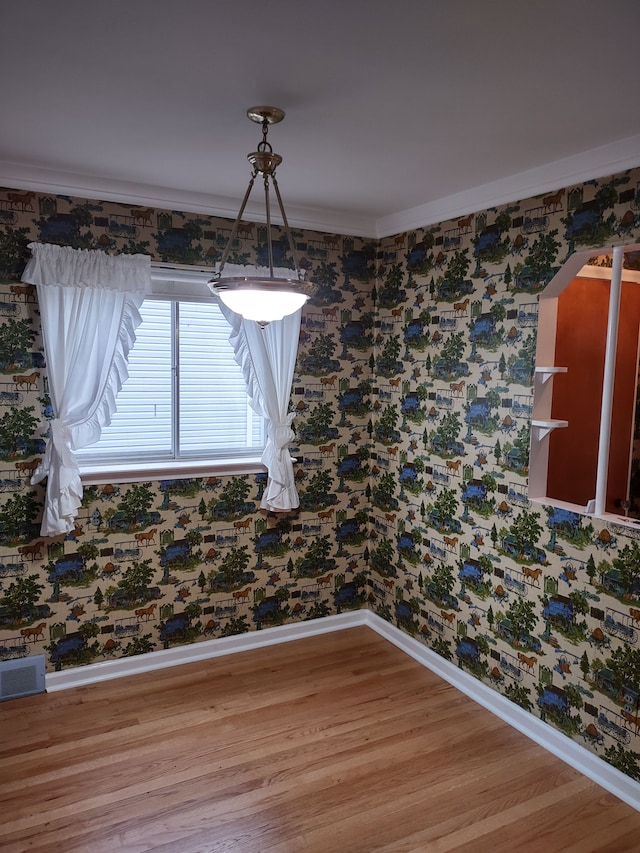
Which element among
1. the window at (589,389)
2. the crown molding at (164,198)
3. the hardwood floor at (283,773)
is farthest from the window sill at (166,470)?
the window at (589,389)

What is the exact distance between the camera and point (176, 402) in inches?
148

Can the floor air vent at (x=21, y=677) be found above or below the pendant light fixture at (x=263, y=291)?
below

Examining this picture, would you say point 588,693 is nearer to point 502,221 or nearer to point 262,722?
point 262,722

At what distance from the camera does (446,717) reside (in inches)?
129

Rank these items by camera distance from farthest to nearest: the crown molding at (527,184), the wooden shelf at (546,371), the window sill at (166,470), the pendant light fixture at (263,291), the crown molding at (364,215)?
the window sill at (166,470) → the wooden shelf at (546,371) → the crown molding at (364,215) → the crown molding at (527,184) → the pendant light fixture at (263,291)

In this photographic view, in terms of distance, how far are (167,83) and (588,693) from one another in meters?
3.01

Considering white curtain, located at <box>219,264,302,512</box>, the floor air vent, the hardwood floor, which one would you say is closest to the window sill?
white curtain, located at <box>219,264,302,512</box>

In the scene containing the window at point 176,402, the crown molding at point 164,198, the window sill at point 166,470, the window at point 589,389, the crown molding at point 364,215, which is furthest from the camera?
the window at point 176,402

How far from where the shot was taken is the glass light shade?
210 centimetres

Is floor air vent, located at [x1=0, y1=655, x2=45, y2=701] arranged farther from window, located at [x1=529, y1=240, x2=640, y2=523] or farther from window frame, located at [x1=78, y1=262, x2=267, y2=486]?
window, located at [x1=529, y1=240, x2=640, y2=523]

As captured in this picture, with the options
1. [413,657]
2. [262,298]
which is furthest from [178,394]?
[413,657]

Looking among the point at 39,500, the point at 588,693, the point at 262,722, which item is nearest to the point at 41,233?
the point at 39,500

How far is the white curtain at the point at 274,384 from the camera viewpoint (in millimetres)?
3811

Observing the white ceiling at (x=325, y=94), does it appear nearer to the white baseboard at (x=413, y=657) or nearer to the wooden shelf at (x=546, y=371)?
the wooden shelf at (x=546, y=371)
